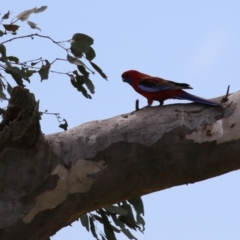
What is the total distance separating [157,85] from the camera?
2.19 metres

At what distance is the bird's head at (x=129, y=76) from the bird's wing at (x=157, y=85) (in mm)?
82

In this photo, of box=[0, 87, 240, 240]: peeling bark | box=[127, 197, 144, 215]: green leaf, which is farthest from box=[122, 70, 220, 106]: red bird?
box=[127, 197, 144, 215]: green leaf

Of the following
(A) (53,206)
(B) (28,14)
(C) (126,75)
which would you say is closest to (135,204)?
(C) (126,75)

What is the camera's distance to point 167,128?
6.29 ft

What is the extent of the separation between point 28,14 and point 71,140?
2.64 feet

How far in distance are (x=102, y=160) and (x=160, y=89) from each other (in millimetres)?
373

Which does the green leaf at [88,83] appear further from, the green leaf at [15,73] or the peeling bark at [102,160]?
the peeling bark at [102,160]

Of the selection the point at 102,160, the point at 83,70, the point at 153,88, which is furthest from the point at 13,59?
the point at 102,160

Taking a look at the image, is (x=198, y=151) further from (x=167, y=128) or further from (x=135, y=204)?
(x=135, y=204)

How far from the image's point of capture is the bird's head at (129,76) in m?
2.40

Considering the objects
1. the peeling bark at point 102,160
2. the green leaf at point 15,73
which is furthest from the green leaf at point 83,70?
the peeling bark at point 102,160

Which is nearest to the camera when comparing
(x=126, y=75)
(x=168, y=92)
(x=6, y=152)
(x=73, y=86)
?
(x=6, y=152)

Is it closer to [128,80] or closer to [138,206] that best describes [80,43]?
[128,80]

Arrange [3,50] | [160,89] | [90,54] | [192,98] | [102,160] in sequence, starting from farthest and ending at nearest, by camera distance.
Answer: [3,50] < [90,54] < [160,89] < [192,98] < [102,160]
